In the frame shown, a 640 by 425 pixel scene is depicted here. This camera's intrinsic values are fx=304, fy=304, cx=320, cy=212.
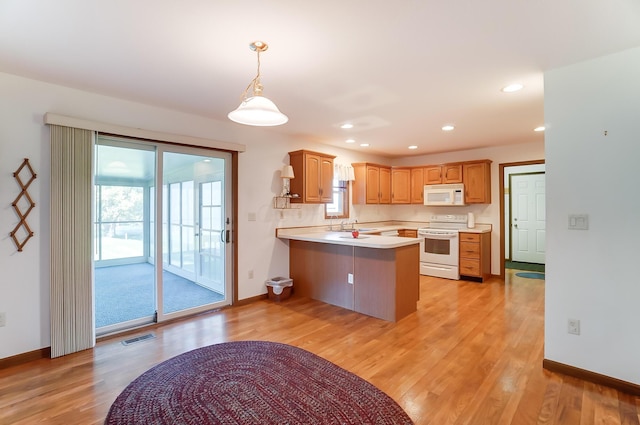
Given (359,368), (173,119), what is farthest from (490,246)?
(173,119)

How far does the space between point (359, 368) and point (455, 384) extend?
72 cm

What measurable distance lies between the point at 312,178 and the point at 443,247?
2853mm

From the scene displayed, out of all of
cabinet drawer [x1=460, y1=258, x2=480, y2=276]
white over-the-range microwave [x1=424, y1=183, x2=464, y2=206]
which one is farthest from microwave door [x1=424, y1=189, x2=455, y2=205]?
cabinet drawer [x1=460, y1=258, x2=480, y2=276]

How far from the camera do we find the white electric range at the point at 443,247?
18.0 feet

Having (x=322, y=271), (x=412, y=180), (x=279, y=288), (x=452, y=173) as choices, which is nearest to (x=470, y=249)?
(x=452, y=173)

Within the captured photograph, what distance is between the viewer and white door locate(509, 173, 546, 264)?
6.78m

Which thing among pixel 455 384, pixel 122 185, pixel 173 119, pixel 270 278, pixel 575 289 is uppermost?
pixel 173 119

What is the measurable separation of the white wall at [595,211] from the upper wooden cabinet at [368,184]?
352cm

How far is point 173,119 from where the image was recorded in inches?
139

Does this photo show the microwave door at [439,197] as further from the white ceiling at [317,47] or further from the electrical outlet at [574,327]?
the electrical outlet at [574,327]

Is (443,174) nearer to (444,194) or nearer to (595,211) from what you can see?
(444,194)

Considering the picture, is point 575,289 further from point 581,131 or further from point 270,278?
point 270,278

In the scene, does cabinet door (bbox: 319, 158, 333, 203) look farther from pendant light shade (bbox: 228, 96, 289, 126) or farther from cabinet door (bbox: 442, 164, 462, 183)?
pendant light shade (bbox: 228, 96, 289, 126)

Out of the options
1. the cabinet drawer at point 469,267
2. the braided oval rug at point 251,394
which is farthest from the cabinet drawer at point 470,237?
the braided oval rug at point 251,394
